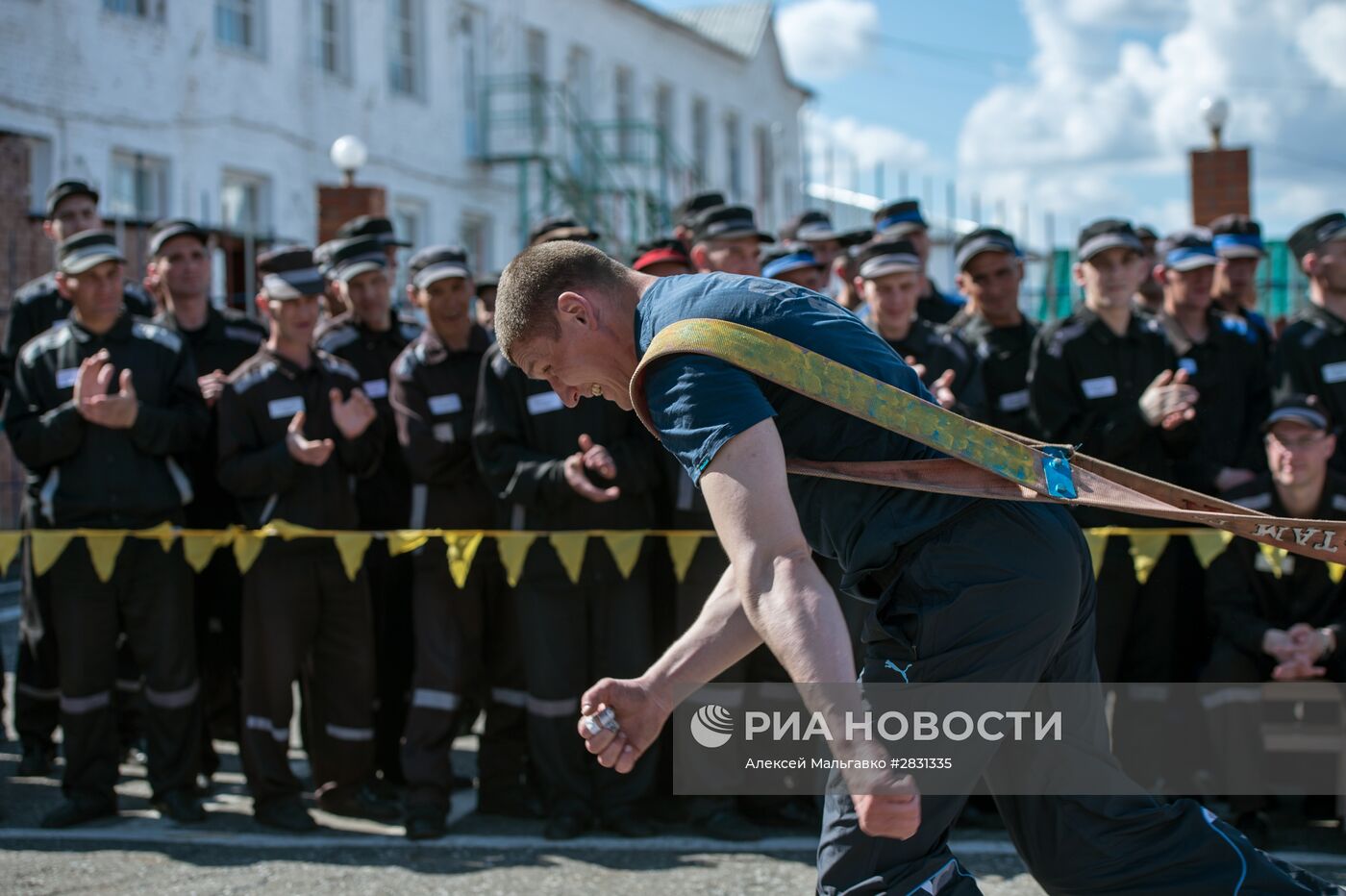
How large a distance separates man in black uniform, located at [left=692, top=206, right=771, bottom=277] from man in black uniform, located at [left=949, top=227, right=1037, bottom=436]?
1032mm

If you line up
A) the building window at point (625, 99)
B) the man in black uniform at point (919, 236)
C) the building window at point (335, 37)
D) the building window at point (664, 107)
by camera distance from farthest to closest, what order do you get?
1. the building window at point (664, 107)
2. the building window at point (625, 99)
3. the building window at point (335, 37)
4. the man in black uniform at point (919, 236)

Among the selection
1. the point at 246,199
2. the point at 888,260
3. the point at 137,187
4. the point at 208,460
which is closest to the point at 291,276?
the point at 208,460

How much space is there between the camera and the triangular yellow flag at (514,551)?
244 inches

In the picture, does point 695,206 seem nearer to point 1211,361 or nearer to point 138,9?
point 1211,361

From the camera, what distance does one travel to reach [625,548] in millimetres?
6184

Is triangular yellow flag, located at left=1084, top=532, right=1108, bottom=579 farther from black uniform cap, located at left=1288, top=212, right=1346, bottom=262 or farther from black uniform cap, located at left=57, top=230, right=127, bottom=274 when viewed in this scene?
black uniform cap, located at left=57, top=230, right=127, bottom=274

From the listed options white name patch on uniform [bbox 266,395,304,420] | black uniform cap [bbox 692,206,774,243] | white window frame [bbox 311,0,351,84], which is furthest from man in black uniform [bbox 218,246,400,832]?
white window frame [bbox 311,0,351,84]

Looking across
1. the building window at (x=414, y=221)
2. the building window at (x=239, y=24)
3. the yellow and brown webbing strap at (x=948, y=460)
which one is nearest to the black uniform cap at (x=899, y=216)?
the yellow and brown webbing strap at (x=948, y=460)

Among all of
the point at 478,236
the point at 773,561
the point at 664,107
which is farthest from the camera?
the point at 664,107

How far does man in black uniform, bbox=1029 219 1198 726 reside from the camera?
6.30 metres

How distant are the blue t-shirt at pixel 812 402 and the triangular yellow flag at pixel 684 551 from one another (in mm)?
2941

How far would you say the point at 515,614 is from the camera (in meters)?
6.53

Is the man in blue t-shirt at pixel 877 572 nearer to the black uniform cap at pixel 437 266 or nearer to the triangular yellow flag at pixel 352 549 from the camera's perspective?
the triangular yellow flag at pixel 352 549

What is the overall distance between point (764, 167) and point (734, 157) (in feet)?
5.50
